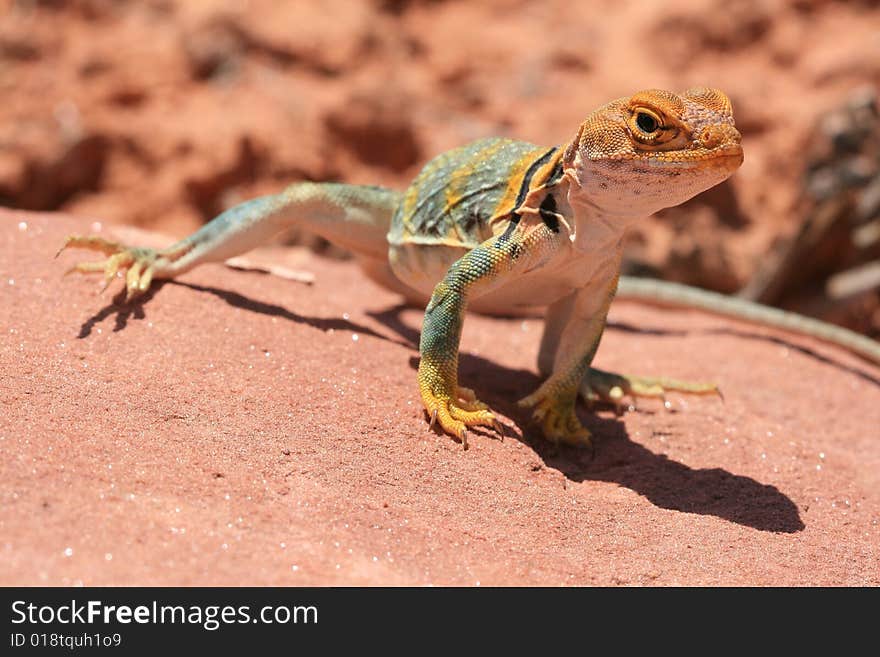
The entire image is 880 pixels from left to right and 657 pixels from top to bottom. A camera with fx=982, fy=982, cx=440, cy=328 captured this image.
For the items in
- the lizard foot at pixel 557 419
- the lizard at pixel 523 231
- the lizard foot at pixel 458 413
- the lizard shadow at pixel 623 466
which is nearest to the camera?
the lizard at pixel 523 231

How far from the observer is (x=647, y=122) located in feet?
16.1

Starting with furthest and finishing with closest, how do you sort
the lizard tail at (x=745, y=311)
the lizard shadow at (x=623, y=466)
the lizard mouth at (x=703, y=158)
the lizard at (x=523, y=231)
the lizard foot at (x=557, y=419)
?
1. the lizard tail at (x=745, y=311)
2. the lizard foot at (x=557, y=419)
3. the lizard shadow at (x=623, y=466)
4. the lizard at (x=523, y=231)
5. the lizard mouth at (x=703, y=158)

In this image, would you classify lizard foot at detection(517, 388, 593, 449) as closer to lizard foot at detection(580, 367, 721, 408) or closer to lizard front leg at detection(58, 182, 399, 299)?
lizard foot at detection(580, 367, 721, 408)

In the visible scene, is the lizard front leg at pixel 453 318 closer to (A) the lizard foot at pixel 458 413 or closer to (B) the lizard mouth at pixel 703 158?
(A) the lizard foot at pixel 458 413

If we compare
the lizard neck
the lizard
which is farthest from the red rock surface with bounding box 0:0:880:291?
the lizard neck

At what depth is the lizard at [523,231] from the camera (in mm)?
4941

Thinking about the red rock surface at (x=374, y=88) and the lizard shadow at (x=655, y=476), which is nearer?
the lizard shadow at (x=655, y=476)

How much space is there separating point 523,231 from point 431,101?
823 centimetres

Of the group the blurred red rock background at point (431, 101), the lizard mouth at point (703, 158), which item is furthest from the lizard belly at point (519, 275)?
the blurred red rock background at point (431, 101)

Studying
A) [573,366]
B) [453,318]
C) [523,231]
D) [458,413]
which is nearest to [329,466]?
[458,413]

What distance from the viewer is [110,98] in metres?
12.0

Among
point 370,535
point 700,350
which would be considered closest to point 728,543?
point 370,535

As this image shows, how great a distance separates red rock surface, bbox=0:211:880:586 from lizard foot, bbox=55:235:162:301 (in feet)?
0.41

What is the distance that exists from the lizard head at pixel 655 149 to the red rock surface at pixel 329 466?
1.51 meters
